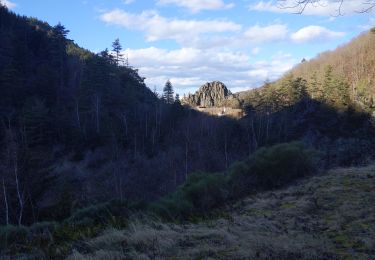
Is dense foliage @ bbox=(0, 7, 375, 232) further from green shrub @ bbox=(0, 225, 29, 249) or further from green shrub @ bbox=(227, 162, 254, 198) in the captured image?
green shrub @ bbox=(0, 225, 29, 249)

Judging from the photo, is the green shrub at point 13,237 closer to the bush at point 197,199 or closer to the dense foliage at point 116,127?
the bush at point 197,199

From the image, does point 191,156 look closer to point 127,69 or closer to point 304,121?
point 304,121

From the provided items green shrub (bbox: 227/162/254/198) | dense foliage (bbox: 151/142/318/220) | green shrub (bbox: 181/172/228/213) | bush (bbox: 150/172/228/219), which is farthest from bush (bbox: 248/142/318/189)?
green shrub (bbox: 181/172/228/213)

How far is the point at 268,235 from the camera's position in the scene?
6410mm

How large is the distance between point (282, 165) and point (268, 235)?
8.04 meters

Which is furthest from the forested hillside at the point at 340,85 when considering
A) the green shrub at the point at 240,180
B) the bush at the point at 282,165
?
the green shrub at the point at 240,180

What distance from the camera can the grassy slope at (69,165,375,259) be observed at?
5.30 meters

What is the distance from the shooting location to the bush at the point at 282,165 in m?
13.9

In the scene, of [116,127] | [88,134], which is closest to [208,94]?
[116,127]

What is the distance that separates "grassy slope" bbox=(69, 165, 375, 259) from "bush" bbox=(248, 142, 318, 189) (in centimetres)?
389

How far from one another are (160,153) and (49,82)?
18252mm

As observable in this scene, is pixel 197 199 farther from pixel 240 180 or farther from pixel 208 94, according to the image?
pixel 208 94

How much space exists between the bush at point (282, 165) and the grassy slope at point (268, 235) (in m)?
3.89

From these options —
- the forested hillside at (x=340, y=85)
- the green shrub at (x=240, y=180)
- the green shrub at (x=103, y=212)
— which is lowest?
the green shrub at (x=103, y=212)
